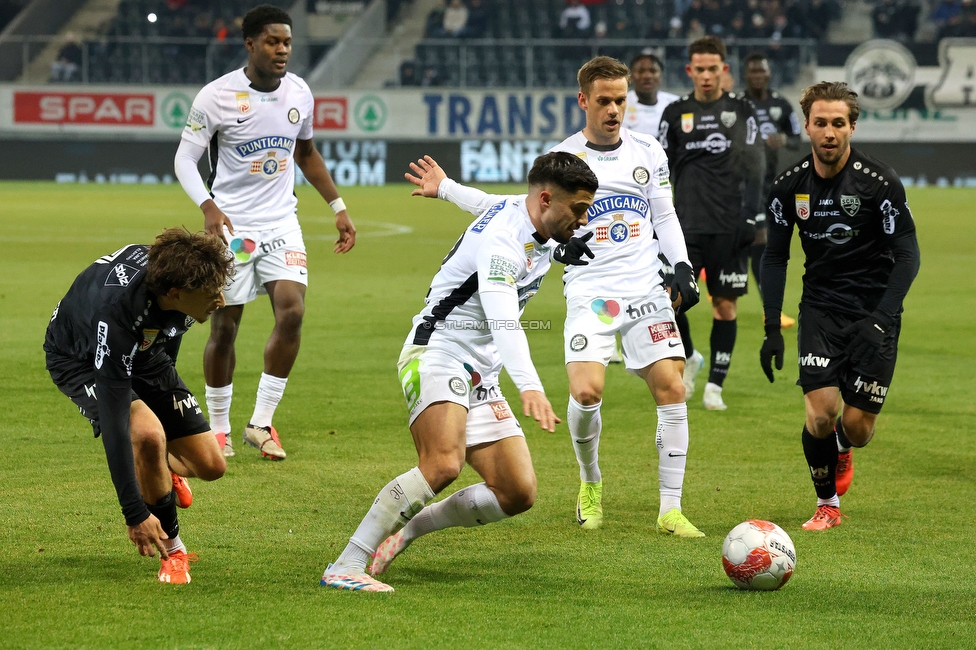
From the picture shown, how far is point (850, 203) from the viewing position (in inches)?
229

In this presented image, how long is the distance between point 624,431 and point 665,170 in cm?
227

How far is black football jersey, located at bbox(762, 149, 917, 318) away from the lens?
5.81m

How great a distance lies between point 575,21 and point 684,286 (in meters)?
29.2

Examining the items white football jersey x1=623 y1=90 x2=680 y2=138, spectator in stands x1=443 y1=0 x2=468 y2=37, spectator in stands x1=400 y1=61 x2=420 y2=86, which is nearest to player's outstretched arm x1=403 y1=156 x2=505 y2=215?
white football jersey x1=623 y1=90 x2=680 y2=138

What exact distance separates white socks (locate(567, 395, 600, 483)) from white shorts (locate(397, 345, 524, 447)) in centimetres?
97

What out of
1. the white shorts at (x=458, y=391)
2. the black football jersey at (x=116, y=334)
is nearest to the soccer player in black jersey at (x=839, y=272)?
the white shorts at (x=458, y=391)

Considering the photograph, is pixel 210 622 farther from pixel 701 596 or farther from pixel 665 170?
pixel 665 170

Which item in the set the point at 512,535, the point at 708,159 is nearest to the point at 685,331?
the point at 708,159

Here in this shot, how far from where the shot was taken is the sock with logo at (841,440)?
245 inches

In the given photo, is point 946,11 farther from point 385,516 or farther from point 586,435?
point 385,516

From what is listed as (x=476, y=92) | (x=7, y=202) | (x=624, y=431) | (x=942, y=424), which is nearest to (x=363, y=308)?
(x=624, y=431)

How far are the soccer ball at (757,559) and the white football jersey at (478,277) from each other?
1162mm

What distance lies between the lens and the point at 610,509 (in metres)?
6.26

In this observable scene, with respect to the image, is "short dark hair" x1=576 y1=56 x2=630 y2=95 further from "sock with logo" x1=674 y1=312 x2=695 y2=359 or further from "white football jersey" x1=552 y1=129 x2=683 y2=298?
"sock with logo" x1=674 y1=312 x2=695 y2=359
